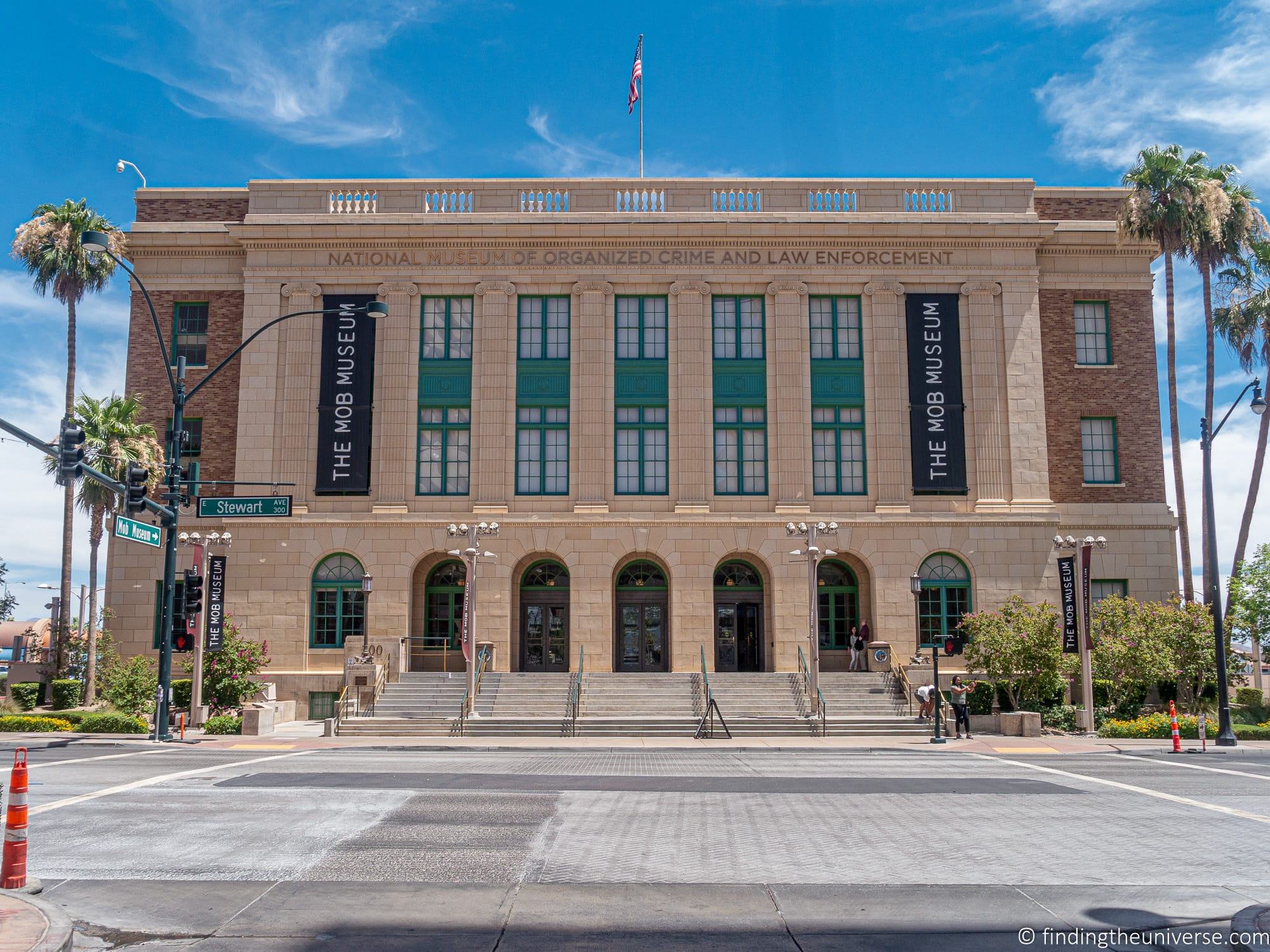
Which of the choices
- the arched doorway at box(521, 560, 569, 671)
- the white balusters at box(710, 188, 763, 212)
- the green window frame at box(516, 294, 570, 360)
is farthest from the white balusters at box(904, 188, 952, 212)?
the arched doorway at box(521, 560, 569, 671)

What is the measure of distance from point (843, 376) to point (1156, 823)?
91.8 ft

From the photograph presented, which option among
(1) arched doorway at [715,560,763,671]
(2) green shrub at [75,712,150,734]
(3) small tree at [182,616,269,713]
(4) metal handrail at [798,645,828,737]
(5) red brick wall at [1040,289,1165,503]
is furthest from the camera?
(5) red brick wall at [1040,289,1165,503]

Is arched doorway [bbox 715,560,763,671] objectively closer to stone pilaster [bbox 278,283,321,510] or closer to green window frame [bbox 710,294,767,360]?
green window frame [bbox 710,294,767,360]

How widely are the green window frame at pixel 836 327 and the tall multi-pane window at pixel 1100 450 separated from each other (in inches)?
358

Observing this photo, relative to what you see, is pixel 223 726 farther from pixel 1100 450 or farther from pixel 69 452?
pixel 1100 450

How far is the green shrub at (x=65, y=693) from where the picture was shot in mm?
38219

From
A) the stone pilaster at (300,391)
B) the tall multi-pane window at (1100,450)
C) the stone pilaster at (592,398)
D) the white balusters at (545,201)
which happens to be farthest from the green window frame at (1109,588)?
the stone pilaster at (300,391)

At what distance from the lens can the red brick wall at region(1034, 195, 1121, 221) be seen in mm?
43750

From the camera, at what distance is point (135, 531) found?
26.2m

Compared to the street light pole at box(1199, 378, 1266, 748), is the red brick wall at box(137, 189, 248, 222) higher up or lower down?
higher up

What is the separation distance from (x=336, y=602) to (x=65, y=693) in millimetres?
9443

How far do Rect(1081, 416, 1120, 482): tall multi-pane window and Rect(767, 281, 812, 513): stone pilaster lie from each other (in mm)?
10634

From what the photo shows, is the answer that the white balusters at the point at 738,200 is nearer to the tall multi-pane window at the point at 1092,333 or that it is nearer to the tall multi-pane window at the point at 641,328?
the tall multi-pane window at the point at 641,328

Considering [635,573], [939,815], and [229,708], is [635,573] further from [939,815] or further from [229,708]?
[939,815]
